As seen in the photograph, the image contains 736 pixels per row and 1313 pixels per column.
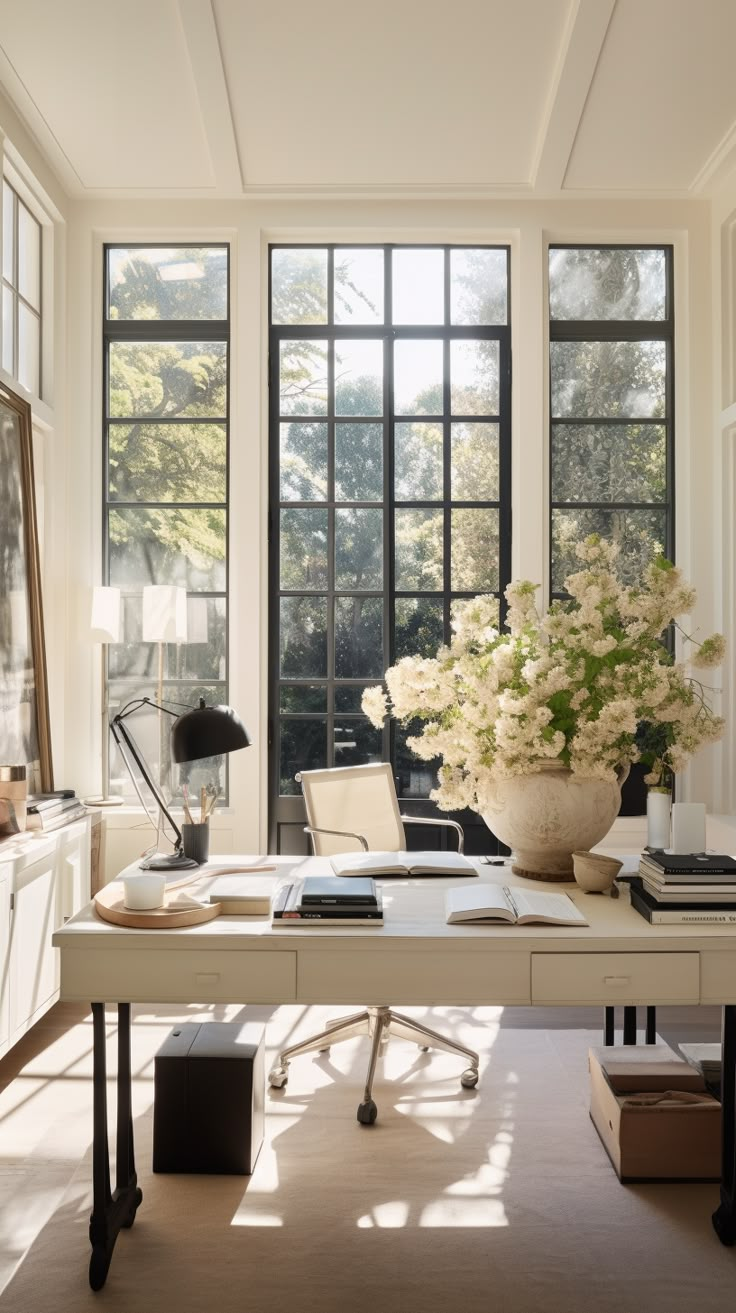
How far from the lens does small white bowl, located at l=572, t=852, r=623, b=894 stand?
2535 mm

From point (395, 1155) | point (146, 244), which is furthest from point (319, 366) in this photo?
point (395, 1155)

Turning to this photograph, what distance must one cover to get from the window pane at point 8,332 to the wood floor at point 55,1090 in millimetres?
2875

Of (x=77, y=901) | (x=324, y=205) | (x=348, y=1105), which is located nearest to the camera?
(x=348, y=1105)

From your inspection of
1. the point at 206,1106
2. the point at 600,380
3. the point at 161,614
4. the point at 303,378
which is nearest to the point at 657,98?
the point at 600,380

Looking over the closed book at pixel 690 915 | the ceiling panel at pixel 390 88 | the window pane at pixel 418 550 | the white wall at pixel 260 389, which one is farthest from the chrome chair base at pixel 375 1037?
the ceiling panel at pixel 390 88

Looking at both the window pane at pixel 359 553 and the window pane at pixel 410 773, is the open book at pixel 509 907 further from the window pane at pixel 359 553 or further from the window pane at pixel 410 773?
the window pane at pixel 359 553

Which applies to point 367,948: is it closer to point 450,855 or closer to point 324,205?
point 450,855

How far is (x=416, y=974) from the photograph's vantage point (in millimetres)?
2160

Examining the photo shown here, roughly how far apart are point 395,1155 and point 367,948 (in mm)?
1097

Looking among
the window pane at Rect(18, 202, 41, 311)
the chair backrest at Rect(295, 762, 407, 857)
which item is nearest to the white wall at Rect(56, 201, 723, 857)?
the window pane at Rect(18, 202, 41, 311)

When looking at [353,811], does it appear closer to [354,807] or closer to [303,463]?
[354,807]

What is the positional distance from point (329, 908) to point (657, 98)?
3.79 meters

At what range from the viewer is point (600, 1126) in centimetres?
298

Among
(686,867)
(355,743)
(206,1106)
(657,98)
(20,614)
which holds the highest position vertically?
(657,98)
